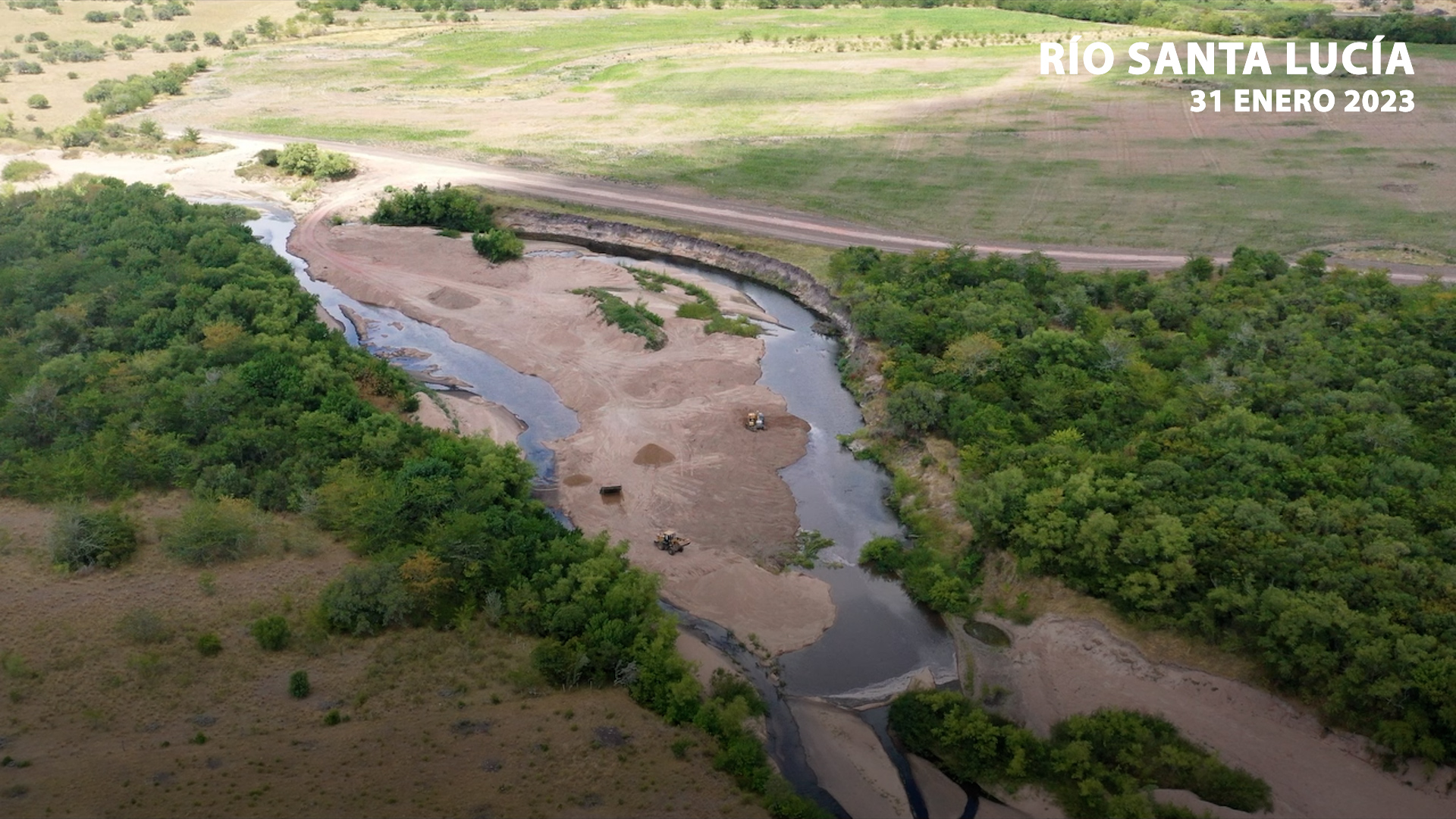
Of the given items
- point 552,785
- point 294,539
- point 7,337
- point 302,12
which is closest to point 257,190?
point 7,337

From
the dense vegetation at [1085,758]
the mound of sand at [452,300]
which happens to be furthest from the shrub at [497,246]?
the dense vegetation at [1085,758]

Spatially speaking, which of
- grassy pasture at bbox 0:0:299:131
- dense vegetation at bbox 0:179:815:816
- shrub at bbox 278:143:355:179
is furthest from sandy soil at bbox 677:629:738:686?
grassy pasture at bbox 0:0:299:131

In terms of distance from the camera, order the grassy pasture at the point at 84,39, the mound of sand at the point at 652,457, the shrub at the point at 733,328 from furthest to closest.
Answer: the grassy pasture at the point at 84,39, the shrub at the point at 733,328, the mound of sand at the point at 652,457

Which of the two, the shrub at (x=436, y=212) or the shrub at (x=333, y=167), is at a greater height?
the shrub at (x=333, y=167)

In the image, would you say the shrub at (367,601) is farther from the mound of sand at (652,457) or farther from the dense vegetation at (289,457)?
the mound of sand at (652,457)

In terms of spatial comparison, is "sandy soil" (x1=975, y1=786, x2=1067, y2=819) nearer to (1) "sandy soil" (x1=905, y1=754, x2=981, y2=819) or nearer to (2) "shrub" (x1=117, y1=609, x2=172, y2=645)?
(1) "sandy soil" (x1=905, y1=754, x2=981, y2=819)

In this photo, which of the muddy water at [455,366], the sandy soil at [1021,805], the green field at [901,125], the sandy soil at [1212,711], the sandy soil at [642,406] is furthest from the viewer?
the green field at [901,125]

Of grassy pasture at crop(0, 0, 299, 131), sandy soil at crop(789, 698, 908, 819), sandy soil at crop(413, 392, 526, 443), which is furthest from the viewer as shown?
grassy pasture at crop(0, 0, 299, 131)
